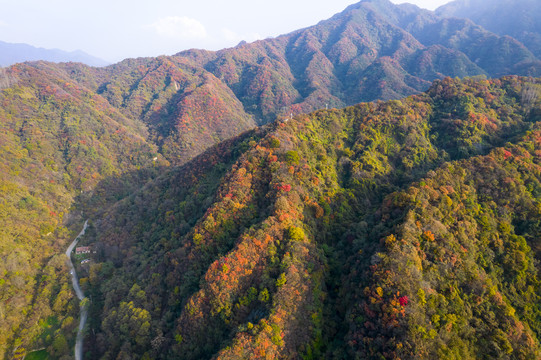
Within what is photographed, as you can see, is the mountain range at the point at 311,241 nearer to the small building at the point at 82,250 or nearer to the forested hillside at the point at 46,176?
the forested hillside at the point at 46,176

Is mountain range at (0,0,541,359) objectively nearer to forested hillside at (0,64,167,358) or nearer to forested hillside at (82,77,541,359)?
forested hillside at (82,77,541,359)

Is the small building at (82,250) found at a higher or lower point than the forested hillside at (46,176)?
lower

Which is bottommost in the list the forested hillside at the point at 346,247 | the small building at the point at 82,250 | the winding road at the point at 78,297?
the winding road at the point at 78,297

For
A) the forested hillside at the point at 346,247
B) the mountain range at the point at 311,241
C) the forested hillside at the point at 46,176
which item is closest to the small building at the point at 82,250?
the forested hillside at the point at 46,176

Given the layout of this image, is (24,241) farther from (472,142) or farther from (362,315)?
(472,142)

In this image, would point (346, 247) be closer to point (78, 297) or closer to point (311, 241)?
point (311, 241)

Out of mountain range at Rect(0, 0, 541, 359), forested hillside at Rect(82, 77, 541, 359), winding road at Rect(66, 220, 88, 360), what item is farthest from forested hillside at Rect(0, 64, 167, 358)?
forested hillside at Rect(82, 77, 541, 359)

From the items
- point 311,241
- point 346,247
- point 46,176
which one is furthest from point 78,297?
point 346,247
